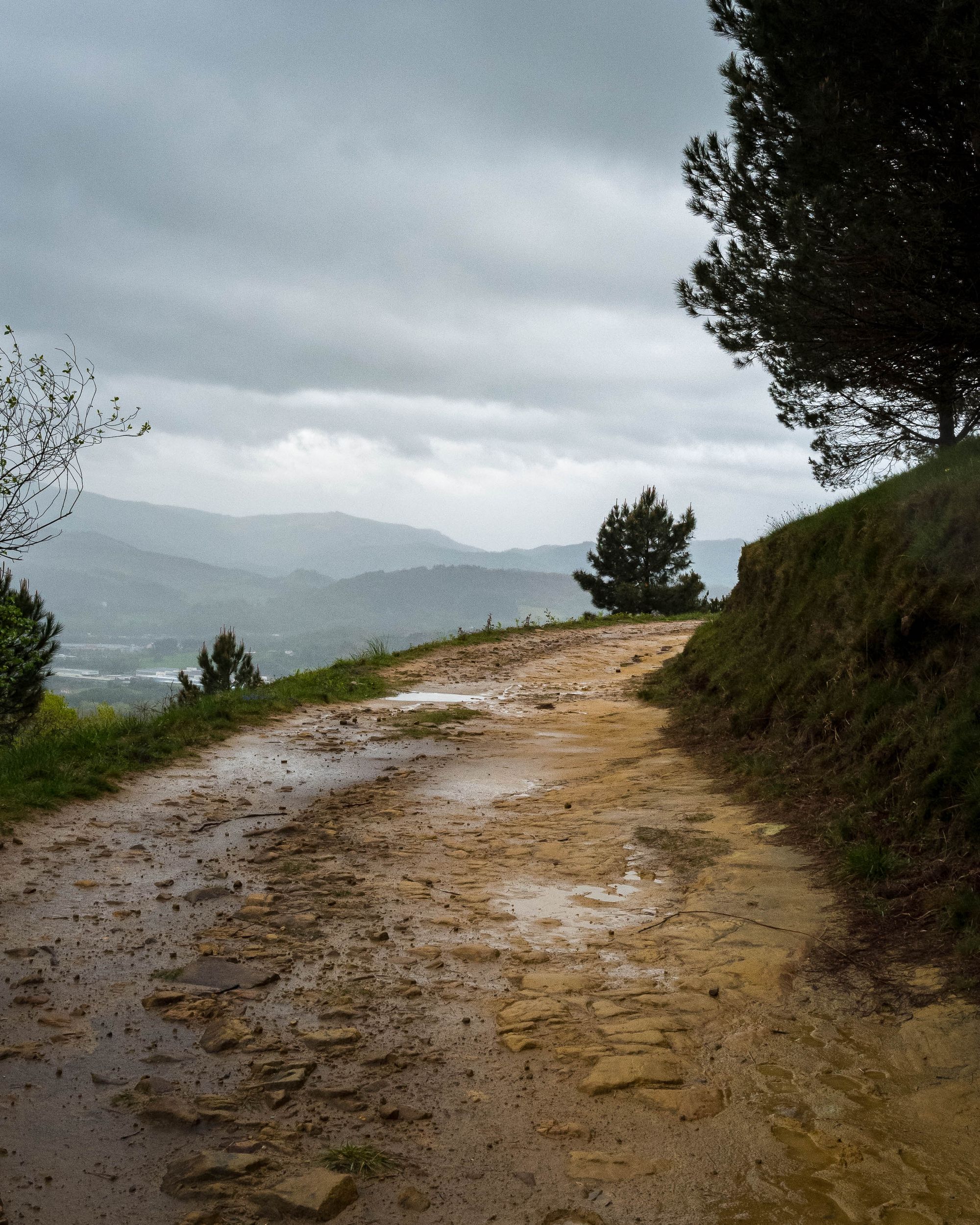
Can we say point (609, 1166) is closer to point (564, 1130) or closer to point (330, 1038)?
point (564, 1130)

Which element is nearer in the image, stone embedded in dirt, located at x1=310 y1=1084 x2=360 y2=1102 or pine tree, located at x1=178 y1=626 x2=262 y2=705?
stone embedded in dirt, located at x1=310 y1=1084 x2=360 y2=1102

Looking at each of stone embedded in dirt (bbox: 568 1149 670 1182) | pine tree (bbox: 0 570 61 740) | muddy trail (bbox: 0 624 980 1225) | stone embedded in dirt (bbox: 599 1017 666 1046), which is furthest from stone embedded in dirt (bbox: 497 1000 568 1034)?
pine tree (bbox: 0 570 61 740)

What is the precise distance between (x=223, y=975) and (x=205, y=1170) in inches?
58.4

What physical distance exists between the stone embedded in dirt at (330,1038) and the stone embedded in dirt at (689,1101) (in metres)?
1.19

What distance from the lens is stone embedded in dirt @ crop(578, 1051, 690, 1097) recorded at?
3.25m

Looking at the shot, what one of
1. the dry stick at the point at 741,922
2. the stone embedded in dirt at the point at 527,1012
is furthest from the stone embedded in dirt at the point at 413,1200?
the dry stick at the point at 741,922

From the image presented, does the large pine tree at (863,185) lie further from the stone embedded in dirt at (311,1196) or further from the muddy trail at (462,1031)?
the stone embedded in dirt at (311,1196)

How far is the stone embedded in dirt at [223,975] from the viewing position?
13.4ft

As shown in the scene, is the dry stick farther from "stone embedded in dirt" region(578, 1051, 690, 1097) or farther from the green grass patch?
the green grass patch

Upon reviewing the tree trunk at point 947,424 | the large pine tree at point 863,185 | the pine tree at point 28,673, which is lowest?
the pine tree at point 28,673

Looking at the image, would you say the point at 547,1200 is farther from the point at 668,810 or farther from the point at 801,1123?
the point at 668,810

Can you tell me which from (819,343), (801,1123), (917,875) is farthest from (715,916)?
(819,343)

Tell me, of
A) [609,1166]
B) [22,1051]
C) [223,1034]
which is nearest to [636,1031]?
[609,1166]

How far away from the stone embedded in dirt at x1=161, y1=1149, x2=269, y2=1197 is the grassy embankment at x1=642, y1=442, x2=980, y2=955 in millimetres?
3206
